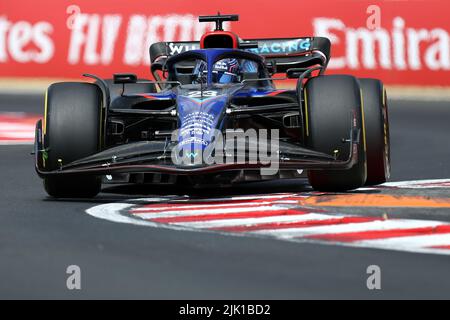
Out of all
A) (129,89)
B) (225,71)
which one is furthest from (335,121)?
(129,89)

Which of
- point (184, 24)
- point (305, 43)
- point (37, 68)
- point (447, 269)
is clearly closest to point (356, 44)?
point (184, 24)

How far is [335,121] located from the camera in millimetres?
10398

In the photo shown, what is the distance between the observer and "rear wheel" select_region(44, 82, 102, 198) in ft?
34.2

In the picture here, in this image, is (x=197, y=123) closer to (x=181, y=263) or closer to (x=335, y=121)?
(x=335, y=121)

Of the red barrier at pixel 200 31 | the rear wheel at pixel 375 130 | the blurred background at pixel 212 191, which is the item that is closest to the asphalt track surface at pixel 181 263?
the blurred background at pixel 212 191

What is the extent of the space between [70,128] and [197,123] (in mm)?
1066

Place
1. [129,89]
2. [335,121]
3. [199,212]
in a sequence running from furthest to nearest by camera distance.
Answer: [129,89] → [335,121] → [199,212]

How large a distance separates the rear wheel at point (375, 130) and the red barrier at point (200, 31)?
9940 millimetres

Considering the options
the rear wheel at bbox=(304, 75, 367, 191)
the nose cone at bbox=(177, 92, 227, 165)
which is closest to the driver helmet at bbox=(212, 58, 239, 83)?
the nose cone at bbox=(177, 92, 227, 165)

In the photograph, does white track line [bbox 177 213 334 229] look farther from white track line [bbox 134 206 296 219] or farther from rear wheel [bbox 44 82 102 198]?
rear wheel [bbox 44 82 102 198]

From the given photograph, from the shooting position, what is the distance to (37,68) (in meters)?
22.4

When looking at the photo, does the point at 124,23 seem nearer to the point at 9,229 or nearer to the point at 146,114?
the point at 146,114

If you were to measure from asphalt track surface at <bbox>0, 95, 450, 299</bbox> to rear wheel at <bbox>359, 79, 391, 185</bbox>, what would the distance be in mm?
1956

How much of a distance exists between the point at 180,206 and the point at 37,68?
13.0m
